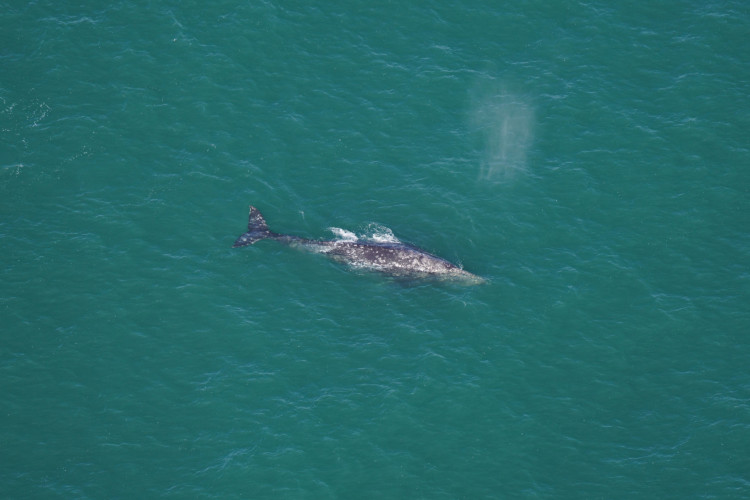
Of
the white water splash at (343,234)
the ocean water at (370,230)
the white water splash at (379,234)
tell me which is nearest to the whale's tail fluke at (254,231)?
the ocean water at (370,230)

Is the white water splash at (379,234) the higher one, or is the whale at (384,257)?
the white water splash at (379,234)

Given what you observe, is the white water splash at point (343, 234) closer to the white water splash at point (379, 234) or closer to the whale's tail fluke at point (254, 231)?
the white water splash at point (379, 234)

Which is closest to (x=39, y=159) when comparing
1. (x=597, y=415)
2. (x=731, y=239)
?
(x=597, y=415)

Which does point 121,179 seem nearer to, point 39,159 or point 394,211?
point 39,159

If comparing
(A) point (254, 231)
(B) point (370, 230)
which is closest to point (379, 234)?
(B) point (370, 230)

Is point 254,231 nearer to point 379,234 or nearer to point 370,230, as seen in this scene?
point 370,230

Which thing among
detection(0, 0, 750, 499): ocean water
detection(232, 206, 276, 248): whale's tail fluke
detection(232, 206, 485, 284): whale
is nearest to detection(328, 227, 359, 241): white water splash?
detection(232, 206, 485, 284): whale
